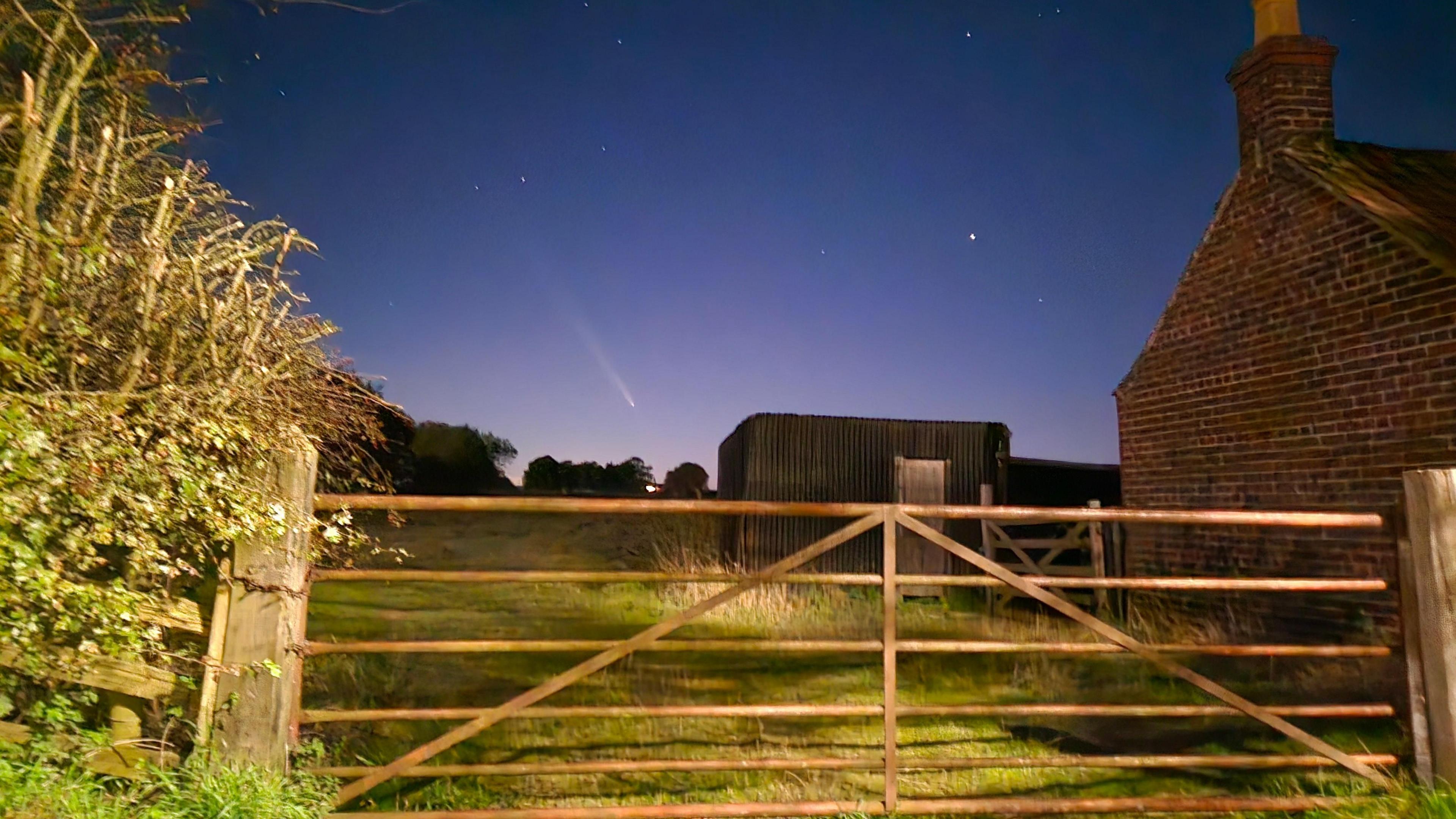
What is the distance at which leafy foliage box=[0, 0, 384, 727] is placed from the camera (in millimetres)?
3064

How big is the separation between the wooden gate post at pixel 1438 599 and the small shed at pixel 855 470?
34.2 feet

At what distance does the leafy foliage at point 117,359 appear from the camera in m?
3.06

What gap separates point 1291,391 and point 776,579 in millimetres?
6477

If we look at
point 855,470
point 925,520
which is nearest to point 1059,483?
point 925,520

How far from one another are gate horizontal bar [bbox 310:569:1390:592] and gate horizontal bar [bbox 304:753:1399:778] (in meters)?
0.76

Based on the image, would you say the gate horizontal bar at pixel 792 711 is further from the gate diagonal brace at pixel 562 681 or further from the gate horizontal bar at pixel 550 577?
the gate horizontal bar at pixel 550 577

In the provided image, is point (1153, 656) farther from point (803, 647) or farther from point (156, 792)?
point (156, 792)

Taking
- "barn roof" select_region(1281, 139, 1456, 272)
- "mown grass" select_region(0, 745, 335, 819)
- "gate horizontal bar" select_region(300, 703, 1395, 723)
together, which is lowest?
"mown grass" select_region(0, 745, 335, 819)

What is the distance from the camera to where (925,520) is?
45.7 feet

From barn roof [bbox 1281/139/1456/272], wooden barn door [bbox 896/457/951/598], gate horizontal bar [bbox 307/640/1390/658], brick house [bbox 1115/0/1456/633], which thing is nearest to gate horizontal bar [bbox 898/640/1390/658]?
gate horizontal bar [bbox 307/640/1390/658]

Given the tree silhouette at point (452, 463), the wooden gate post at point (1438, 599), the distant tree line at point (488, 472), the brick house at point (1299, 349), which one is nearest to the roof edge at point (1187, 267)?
the brick house at point (1299, 349)

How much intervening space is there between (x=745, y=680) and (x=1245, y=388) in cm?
569

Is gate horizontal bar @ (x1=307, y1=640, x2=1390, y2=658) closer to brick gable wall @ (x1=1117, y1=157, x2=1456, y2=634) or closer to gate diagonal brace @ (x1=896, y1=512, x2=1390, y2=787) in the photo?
gate diagonal brace @ (x1=896, y1=512, x2=1390, y2=787)

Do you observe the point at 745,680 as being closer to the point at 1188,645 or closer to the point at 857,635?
the point at 857,635
